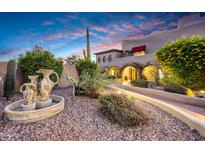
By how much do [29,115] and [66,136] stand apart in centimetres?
61

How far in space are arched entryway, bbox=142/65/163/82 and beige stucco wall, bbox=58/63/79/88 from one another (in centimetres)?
217

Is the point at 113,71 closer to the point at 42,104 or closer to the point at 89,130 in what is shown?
the point at 42,104

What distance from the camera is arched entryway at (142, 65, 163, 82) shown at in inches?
159

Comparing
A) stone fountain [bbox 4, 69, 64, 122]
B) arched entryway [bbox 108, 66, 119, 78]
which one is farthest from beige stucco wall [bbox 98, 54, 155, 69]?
stone fountain [bbox 4, 69, 64, 122]

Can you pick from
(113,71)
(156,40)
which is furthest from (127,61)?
(156,40)

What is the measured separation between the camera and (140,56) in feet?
13.6

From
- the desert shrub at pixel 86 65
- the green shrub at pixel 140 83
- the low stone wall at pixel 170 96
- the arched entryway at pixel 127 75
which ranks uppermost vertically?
the desert shrub at pixel 86 65

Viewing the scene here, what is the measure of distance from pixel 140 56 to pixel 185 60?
1.23 m

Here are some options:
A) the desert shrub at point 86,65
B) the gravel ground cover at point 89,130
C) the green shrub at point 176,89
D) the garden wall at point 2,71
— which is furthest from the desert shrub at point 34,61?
the green shrub at point 176,89

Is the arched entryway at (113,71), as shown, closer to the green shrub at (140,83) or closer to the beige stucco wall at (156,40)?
the beige stucco wall at (156,40)

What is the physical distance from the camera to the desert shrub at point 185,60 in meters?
3.59

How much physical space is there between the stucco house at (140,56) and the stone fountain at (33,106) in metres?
1.76

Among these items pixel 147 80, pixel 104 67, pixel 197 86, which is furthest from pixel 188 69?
pixel 104 67

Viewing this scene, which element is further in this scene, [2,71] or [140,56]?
[140,56]
